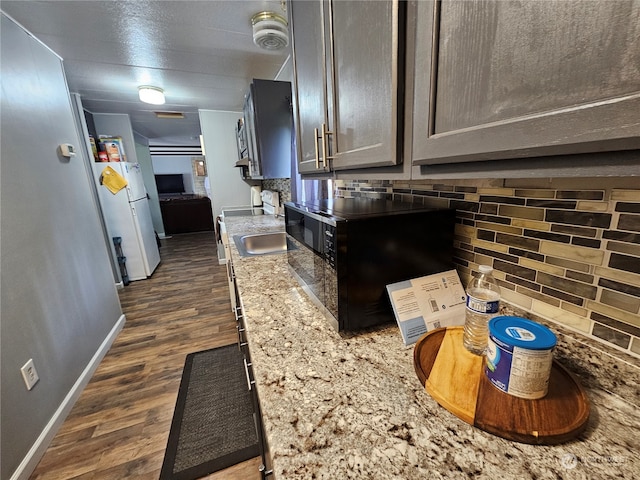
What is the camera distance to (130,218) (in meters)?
3.46

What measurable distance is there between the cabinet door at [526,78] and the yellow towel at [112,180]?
391 cm

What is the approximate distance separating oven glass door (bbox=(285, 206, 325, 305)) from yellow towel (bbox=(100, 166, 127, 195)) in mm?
3238

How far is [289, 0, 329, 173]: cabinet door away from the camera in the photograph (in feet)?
2.92

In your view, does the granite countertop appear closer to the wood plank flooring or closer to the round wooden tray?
the round wooden tray

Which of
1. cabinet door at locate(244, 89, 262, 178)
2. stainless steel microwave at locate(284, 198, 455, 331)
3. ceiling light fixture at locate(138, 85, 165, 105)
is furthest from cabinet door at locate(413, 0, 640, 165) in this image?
ceiling light fixture at locate(138, 85, 165, 105)

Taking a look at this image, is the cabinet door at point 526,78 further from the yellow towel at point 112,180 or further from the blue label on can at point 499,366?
the yellow towel at point 112,180

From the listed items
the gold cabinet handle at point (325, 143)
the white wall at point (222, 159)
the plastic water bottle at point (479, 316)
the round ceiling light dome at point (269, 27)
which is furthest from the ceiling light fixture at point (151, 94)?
the plastic water bottle at point (479, 316)

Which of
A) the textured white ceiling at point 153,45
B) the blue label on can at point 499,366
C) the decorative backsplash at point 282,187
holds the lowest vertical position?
the blue label on can at point 499,366

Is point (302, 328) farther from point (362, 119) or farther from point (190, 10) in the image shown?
point (190, 10)

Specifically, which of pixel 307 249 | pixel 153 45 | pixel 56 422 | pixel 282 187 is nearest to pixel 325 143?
pixel 307 249

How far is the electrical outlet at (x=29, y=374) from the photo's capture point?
50.1 inches

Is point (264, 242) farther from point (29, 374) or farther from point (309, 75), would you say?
point (29, 374)

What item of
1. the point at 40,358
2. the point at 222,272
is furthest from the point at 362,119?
the point at 222,272

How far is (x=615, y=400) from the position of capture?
1.66 feet
